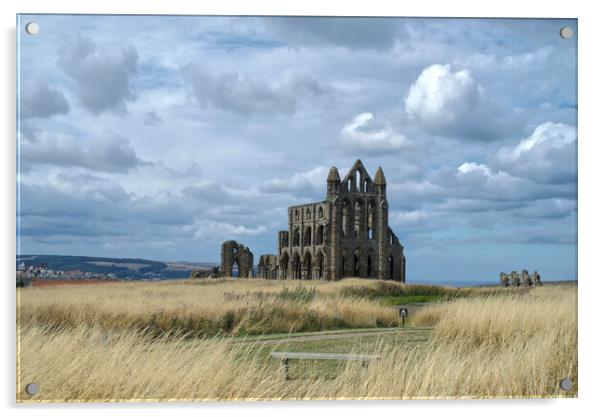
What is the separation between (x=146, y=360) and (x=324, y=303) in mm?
6638

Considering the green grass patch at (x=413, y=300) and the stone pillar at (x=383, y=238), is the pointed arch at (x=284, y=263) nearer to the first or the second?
the stone pillar at (x=383, y=238)

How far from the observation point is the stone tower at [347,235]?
168ft

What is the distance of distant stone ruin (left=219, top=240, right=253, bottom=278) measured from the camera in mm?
51188

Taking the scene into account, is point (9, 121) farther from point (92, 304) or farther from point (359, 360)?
point (359, 360)

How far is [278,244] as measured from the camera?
56219 mm

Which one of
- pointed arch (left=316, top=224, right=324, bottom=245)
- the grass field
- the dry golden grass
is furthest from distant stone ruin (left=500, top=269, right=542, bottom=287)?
pointed arch (left=316, top=224, right=324, bottom=245)

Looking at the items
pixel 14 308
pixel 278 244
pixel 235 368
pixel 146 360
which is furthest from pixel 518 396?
pixel 278 244

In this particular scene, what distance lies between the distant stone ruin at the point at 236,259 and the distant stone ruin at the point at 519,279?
3281 cm

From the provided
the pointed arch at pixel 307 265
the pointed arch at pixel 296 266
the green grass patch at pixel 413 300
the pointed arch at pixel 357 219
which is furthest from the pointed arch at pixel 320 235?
the green grass patch at pixel 413 300

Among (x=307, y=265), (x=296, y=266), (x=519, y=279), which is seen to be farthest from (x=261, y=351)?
(x=296, y=266)

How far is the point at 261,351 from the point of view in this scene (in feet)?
40.3

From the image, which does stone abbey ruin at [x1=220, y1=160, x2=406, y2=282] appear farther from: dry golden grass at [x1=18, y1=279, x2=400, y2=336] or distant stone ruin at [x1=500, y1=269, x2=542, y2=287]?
→ dry golden grass at [x1=18, y1=279, x2=400, y2=336]

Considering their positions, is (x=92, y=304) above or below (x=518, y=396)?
above

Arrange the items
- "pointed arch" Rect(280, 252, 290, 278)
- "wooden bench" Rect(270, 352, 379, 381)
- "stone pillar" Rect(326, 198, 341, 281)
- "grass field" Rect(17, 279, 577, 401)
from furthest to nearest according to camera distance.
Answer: "pointed arch" Rect(280, 252, 290, 278), "stone pillar" Rect(326, 198, 341, 281), "wooden bench" Rect(270, 352, 379, 381), "grass field" Rect(17, 279, 577, 401)
